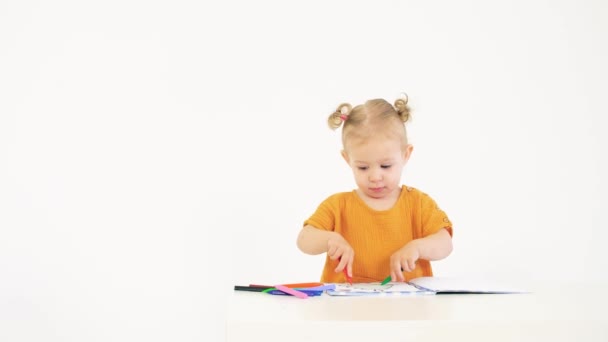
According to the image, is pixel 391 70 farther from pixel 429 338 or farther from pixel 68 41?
pixel 429 338

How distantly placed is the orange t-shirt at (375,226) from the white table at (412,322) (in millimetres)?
541

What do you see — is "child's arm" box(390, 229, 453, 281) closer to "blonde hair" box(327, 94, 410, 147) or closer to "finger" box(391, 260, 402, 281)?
"finger" box(391, 260, 402, 281)

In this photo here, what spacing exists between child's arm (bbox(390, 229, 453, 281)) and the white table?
362 mm

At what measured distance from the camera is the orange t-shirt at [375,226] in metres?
1.53

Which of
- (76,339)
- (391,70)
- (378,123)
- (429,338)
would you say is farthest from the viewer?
(391,70)

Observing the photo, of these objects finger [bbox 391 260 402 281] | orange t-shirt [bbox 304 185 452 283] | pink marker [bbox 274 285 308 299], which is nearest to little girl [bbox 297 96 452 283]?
orange t-shirt [bbox 304 185 452 283]

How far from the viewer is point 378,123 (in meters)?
1.51

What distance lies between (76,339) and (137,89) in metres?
0.68

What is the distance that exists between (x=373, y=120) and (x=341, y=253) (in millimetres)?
300

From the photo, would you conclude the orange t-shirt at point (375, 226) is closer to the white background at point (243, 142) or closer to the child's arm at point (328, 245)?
the child's arm at point (328, 245)

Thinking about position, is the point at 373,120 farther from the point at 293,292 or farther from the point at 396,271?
the point at 293,292

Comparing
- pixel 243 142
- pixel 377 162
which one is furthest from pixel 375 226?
pixel 243 142

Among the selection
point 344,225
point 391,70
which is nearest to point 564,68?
point 391,70

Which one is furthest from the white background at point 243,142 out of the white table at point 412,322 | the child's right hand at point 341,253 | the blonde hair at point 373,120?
the white table at point 412,322
